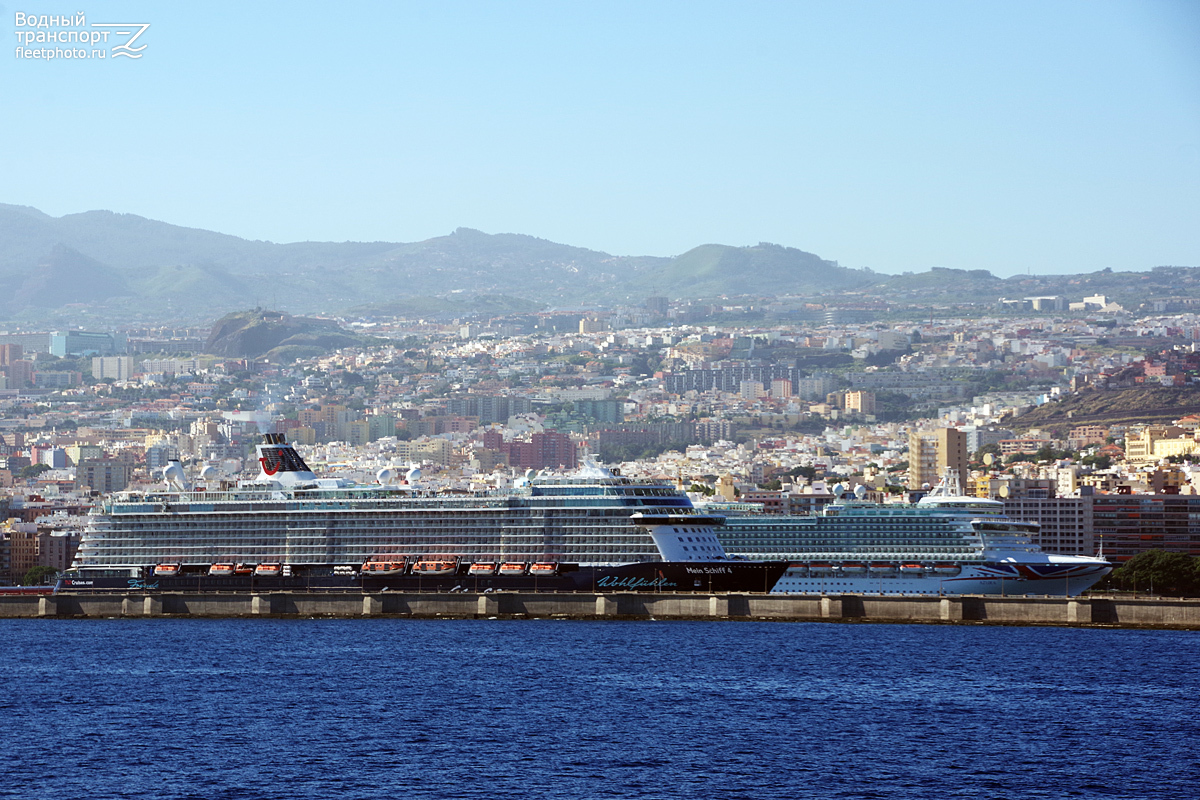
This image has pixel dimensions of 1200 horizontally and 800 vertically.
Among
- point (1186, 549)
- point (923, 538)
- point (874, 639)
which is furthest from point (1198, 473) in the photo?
point (874, 639)

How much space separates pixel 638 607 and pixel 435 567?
9.78 meters

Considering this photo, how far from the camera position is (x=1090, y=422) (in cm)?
19012

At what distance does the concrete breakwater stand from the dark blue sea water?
2624 millimetres

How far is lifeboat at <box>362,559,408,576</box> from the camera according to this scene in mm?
65500

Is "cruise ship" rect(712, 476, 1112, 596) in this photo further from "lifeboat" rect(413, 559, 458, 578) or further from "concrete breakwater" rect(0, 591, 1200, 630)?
"lifeboat" rect(413, 559, 458, 578)

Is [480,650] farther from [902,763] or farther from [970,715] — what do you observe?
[902,763]

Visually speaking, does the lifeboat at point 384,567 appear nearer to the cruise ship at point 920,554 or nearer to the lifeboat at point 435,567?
the lifeboat at point 435,567

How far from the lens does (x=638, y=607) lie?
5794 cm

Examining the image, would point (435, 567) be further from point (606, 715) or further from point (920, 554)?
point (606, 715)

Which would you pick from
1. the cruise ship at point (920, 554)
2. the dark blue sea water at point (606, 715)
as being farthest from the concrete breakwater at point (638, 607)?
the cruise ship at point (920, 554)

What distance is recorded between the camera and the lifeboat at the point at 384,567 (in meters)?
65.5

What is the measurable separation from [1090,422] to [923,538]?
423 ft

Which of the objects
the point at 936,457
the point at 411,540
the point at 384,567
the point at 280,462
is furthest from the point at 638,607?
the point at 936,457

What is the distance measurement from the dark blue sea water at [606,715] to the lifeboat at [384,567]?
13794 mm
